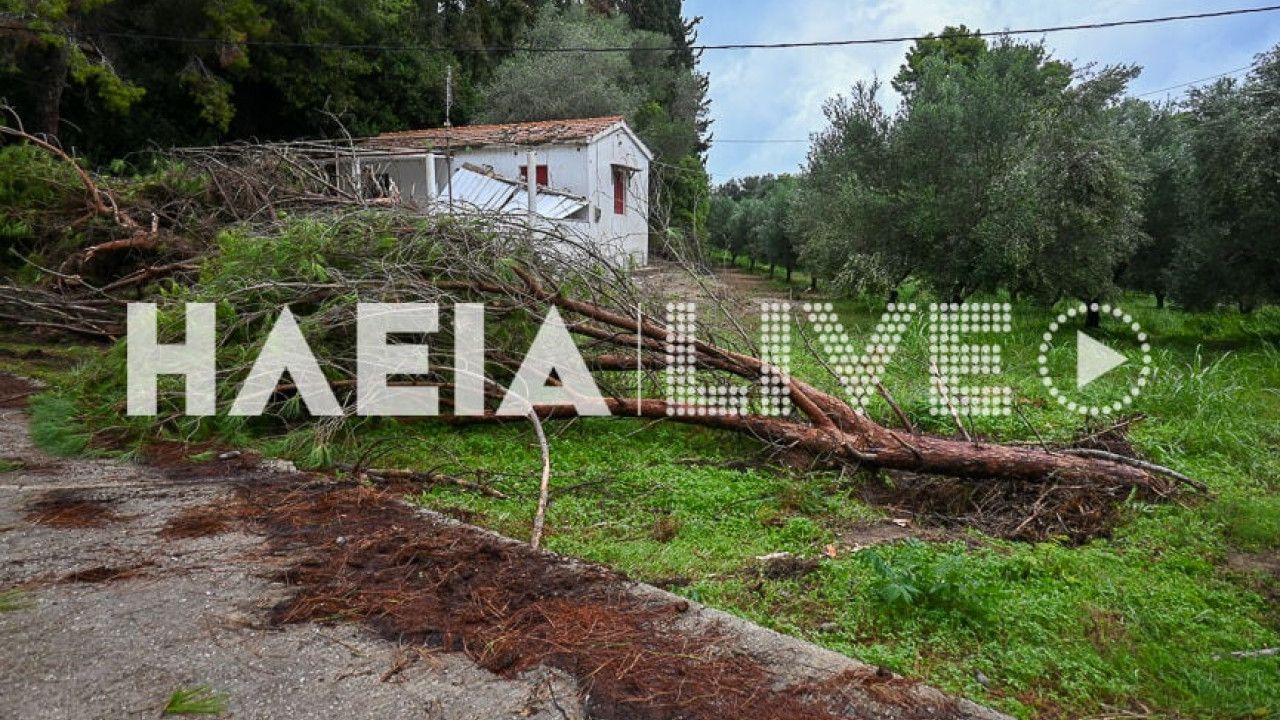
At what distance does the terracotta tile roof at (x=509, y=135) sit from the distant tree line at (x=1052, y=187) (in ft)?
17.8

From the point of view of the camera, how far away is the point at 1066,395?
7.12 m

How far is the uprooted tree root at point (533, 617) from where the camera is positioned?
2236 millimetres

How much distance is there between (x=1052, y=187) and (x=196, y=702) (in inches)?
445

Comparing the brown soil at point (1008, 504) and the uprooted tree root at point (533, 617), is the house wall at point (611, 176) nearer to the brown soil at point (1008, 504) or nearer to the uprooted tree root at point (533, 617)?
the brown soil at point (1008, 504)

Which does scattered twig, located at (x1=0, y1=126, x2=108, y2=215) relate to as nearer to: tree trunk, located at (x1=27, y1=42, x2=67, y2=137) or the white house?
the white house

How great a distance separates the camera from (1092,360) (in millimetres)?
8828

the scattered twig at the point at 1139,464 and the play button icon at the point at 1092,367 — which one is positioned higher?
the play button icon at the point at 1092,367

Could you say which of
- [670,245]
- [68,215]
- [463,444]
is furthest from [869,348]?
[68,215]

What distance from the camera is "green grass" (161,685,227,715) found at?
2.16 metres

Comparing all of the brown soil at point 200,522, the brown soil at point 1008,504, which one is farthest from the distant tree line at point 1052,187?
the brown soil at point 200,522

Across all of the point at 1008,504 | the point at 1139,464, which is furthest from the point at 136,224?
the point at 1139,464

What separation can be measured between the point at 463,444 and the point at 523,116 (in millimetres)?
18655

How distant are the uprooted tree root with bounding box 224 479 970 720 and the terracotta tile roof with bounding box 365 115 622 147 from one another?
13.1m

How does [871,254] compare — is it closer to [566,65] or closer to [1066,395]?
[1066,395]
